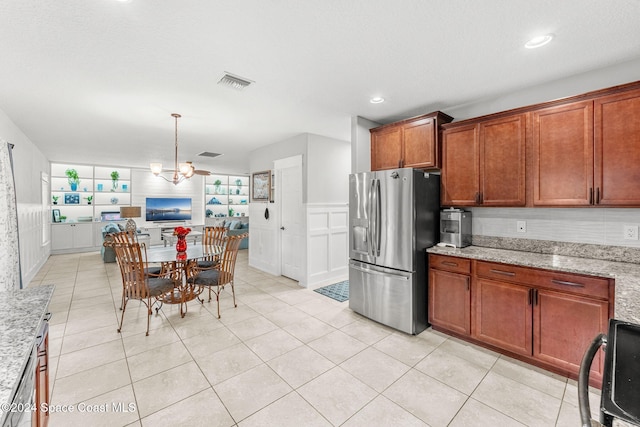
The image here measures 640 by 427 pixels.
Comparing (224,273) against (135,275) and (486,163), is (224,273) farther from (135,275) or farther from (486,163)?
(486,163)

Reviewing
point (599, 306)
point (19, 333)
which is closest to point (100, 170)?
point (19, 333)

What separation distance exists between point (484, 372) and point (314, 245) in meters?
2.93

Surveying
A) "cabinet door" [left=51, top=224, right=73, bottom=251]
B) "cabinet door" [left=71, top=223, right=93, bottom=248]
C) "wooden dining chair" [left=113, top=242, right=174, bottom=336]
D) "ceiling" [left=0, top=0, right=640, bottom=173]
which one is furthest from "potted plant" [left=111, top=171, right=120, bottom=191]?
"wooden dining chair" [left=113, top=242, right=174, bottom=336]

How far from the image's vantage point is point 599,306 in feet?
6.69

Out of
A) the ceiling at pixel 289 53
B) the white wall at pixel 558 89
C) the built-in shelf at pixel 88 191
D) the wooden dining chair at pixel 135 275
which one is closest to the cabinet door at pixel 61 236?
the built-in shelf at pixel 88 191

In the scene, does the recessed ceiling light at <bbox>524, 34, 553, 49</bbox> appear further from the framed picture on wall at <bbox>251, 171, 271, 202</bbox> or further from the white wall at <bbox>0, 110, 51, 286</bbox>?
the white wall at <bbox>0, 110, 51, 286</bbox>

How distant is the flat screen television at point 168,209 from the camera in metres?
9.01

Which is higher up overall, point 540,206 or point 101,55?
point 101,55

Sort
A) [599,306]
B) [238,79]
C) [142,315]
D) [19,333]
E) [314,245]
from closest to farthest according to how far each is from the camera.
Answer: [19,333] → [599,306] → [238,79] → [142,315] → [314,245]

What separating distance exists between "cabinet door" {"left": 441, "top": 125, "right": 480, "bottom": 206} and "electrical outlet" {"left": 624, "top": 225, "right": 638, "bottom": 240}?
114cm

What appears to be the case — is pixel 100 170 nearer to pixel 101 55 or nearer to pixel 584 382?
pixel 101 55

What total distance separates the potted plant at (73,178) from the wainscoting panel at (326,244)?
7564mm

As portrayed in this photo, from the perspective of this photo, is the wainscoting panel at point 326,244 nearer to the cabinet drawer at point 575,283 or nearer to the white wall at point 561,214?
the white wall at point 561,214

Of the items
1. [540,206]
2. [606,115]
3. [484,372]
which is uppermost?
[606,115]
